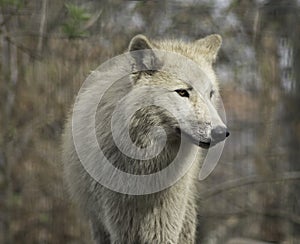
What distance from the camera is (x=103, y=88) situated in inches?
136

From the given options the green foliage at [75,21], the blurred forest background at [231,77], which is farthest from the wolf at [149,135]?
the blurred forest background at [231,77]

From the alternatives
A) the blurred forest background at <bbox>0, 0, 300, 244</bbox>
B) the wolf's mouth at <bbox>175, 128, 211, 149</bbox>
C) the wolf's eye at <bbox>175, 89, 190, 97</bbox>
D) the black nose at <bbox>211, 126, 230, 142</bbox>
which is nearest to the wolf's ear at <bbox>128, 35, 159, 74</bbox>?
the wolf's eye at <bbox>175, 89, 190, 97</bbox>

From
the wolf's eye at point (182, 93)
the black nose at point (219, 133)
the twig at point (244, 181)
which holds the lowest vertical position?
the twig at point (244, 181)

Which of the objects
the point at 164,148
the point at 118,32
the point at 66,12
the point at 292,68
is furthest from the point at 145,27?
the point at 164,148

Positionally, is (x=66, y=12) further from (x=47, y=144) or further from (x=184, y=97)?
(x=184, y=97)

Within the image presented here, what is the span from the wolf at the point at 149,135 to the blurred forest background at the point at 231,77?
5.55 feet

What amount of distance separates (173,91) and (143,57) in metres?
0.23

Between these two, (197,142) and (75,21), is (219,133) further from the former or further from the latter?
(75,21)

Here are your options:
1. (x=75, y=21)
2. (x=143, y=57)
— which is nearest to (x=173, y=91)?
(x=143, y=57)

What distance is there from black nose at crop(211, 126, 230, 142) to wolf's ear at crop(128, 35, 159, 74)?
483 millimetres

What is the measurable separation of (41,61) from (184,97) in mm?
2775

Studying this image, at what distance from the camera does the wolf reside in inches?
123

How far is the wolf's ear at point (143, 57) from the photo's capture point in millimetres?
3162

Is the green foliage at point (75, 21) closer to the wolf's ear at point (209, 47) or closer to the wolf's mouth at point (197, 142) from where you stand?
the wolf's ear at point (209, 47)
